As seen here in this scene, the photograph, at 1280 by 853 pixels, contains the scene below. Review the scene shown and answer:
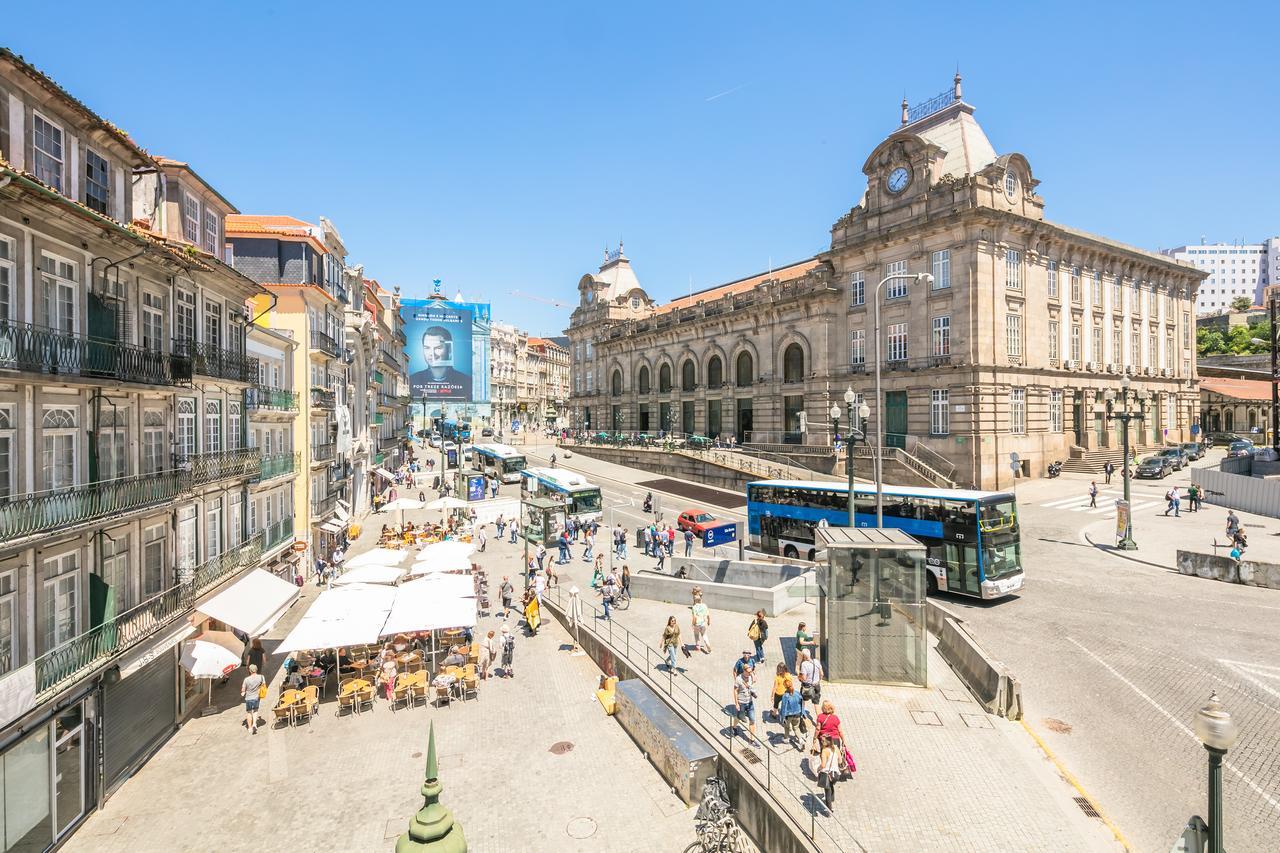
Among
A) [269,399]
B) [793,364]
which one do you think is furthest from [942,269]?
[269,399]

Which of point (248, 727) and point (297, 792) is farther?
point (248, 727)

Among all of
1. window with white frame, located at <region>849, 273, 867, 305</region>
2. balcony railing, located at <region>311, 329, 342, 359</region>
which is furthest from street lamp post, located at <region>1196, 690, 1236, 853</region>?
window with white frame, located at <region>849, 273, 867, 305</region>

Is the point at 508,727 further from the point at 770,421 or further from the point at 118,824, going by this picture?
the point at 770,421

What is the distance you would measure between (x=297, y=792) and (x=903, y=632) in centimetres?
1284

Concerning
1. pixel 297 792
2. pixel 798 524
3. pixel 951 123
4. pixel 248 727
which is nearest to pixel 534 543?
pixel 798 524

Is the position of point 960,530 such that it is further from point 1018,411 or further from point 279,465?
point 1018,411

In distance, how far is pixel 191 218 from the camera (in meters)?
17.0

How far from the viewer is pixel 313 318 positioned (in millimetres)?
27828

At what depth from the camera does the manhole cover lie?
1064cm

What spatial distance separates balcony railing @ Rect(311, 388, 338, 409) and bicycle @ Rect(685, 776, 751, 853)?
23.8m

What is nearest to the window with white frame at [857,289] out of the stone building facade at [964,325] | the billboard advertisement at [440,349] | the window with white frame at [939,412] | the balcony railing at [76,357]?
the stone building facade at [964,325]

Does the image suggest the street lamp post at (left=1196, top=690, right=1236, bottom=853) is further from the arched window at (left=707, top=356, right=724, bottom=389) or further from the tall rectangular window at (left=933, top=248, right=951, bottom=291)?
the arched window at (left=707, top=356, right=724, bottom=389)

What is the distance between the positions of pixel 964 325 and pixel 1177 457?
62.9 ft

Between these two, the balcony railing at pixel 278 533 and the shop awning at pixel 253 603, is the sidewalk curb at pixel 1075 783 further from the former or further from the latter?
the balcony railing at pixel 278 533
